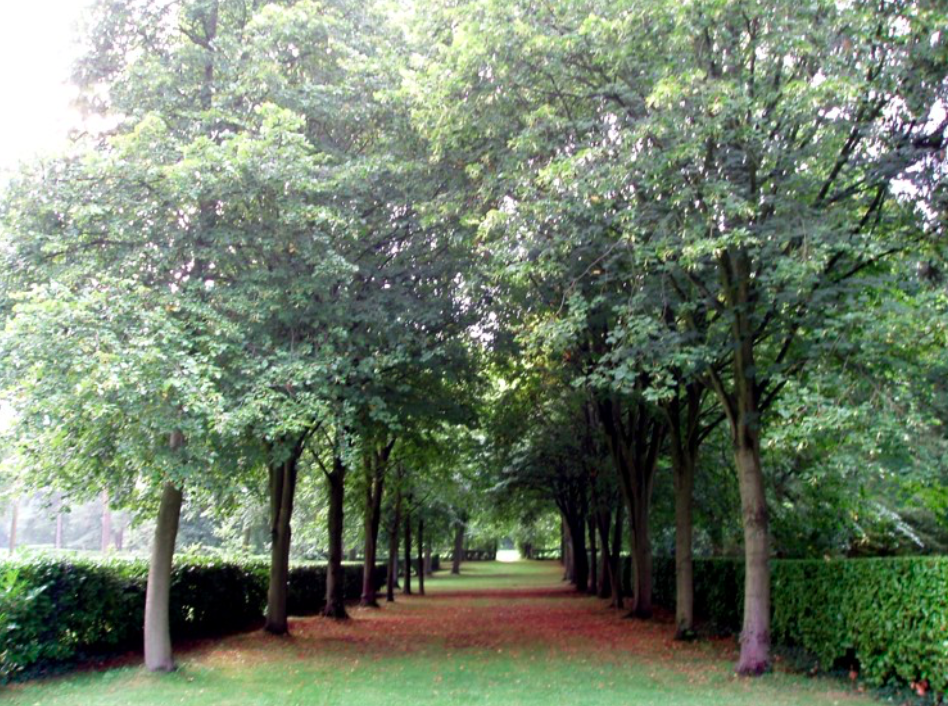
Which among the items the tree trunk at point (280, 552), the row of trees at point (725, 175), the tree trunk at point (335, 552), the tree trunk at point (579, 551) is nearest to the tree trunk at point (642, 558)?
the tree trunk at point (335, 552)

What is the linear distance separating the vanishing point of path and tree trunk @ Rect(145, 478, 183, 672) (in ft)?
1.00

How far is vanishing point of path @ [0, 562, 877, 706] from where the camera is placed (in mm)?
10789

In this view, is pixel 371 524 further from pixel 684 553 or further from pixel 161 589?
pixel 161 589

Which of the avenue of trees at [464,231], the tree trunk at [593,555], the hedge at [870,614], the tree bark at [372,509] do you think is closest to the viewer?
the hedge at [870,614]

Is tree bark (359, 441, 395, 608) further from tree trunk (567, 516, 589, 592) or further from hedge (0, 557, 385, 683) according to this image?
tree trunk (567, 516, 589, 592)

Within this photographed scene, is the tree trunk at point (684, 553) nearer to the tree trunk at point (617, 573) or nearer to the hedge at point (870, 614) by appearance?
the hedge at point (870, 614)

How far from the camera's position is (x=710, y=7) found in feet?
31.9

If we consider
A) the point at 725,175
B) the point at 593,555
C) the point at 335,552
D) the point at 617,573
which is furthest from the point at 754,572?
the point at 593,555

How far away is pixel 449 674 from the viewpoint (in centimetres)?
1302

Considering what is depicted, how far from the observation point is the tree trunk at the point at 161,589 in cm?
1235

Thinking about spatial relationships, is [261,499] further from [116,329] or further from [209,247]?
[116,329]

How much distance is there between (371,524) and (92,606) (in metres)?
14.5

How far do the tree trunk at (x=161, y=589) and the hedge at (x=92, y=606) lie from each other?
1098mm

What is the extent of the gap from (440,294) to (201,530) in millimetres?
41798
